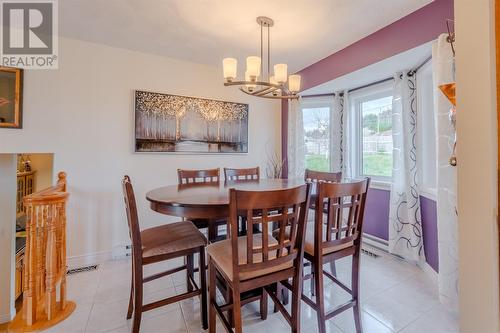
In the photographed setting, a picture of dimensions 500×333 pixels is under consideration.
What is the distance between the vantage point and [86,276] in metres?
2.25

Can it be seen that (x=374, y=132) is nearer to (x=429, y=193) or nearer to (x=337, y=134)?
(x=337, y=134)

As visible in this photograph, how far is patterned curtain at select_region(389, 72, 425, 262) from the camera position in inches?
94.8

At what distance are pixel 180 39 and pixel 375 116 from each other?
8.71ft

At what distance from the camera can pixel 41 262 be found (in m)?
1.62

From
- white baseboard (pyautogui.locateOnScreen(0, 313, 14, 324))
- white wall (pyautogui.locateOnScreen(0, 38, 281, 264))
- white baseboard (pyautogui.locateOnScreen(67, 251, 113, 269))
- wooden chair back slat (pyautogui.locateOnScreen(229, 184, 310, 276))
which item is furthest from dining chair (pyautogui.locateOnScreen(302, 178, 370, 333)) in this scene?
white baseboard (pyautogui.locateOnScreen(0, 313, 14, 324))

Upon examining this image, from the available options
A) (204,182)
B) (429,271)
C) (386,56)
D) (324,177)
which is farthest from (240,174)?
(429,271)

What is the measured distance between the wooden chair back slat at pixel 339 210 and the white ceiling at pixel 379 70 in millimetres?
1557

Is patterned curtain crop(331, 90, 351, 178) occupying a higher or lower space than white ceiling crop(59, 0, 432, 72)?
→ lower

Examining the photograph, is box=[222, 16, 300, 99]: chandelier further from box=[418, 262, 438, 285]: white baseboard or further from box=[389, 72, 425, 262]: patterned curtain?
box=[418, 262, 438, 285]: white baseboard

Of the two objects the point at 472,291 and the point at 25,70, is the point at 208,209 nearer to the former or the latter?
the point at 472,291

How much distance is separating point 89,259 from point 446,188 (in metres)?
3.45

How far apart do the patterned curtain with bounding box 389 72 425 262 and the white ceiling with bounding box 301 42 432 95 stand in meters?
0.16

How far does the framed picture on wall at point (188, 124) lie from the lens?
109 inches

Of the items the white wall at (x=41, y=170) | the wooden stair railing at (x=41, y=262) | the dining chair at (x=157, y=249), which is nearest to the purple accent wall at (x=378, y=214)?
the dining chair at (x=157, y=249)
